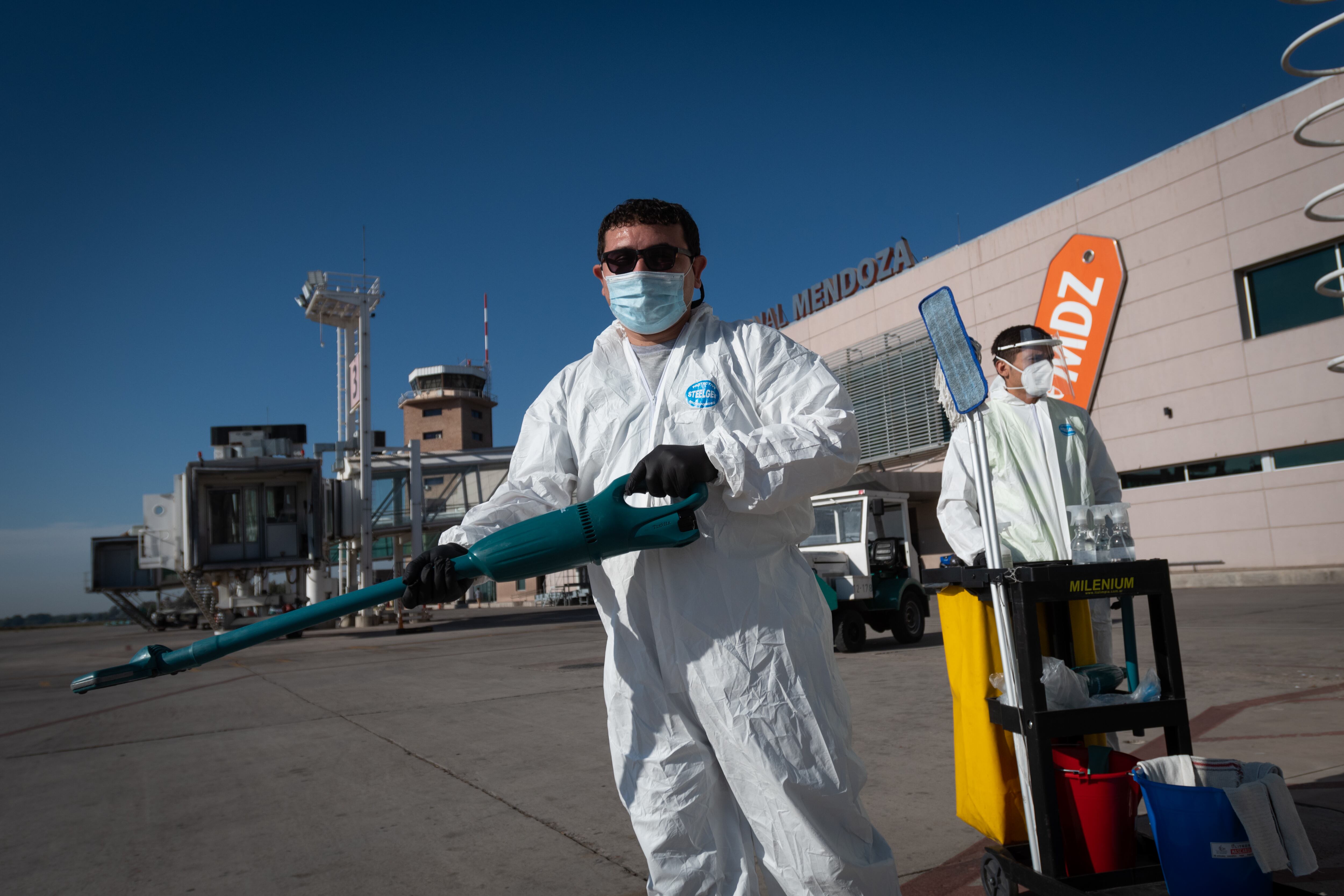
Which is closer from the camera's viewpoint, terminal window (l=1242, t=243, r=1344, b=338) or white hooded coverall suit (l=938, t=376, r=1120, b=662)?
white hooded coverall suit (l=938, t=376, r=1120, b=662)

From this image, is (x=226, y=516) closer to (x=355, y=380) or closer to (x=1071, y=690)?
(x=355, y=380)

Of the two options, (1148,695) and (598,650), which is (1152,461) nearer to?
(598,650)

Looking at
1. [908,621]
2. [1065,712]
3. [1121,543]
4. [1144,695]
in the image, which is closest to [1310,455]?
[908,621]

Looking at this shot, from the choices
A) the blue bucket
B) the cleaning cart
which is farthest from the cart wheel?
the blue bucket

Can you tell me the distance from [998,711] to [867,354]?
85.0ft

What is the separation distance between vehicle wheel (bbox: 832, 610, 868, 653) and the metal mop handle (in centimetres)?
731

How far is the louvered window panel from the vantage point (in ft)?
80.4

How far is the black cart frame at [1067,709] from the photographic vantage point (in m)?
2.01

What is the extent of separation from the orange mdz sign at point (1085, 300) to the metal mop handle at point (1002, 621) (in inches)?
755

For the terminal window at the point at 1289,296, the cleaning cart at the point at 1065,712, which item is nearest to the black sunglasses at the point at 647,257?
the cleaning cart at the point at 1065,712

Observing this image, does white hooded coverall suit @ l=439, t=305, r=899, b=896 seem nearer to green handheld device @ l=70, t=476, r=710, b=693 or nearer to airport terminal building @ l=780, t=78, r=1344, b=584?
green handheld device @ l=70, t=476, r=710, b=693

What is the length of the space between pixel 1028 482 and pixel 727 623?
1.65 metres

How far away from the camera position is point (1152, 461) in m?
19.0

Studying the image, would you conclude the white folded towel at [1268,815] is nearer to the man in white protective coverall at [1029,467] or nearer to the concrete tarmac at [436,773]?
the concrete tarmac at [436,773]
